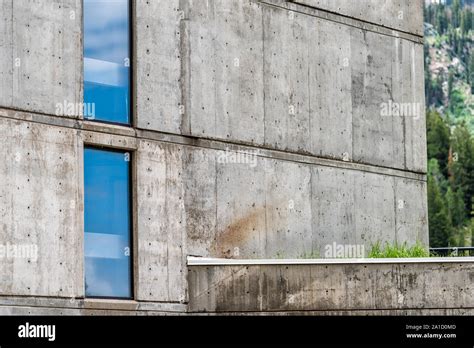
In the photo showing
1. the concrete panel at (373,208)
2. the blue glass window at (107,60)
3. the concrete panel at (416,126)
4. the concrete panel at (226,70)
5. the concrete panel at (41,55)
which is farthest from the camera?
the concrete panel at (416,126)

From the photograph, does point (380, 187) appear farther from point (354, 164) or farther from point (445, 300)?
point (445, 300)

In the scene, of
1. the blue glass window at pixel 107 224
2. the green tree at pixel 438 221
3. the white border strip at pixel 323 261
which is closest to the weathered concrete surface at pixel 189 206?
the blue glass window at pixel 107 224

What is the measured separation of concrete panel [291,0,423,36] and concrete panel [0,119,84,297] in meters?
7.61

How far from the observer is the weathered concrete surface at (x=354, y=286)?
22.7m

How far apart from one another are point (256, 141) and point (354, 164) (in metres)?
3.10

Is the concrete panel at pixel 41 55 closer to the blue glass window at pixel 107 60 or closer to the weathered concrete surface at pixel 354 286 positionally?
the blue glass window at pixel 107 60

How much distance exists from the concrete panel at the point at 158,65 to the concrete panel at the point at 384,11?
392 centimetres

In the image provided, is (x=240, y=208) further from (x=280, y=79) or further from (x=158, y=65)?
(x=158, y=65)

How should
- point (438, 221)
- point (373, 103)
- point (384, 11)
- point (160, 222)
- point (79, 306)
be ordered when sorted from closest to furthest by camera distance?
point (79, 306), point (160, 222), point (373, 103), point (384, 11), point (438, 221)

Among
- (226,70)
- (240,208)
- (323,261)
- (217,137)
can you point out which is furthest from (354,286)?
(226,70)

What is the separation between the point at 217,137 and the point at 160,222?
Answer: 2.40 meters

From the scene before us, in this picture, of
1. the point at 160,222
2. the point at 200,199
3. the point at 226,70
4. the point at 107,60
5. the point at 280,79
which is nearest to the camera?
the point at 107,60

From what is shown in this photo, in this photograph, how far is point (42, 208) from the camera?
19531mm

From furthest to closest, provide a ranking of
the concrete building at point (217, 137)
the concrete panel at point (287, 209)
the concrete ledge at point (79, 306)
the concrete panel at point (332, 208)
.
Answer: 1. the concrete panel at point (332, 208)
2. the concrete panel at point (287, 209)
3. the concrete building at point (217, 137)
4. the concrete ledge at point (79, 306)
